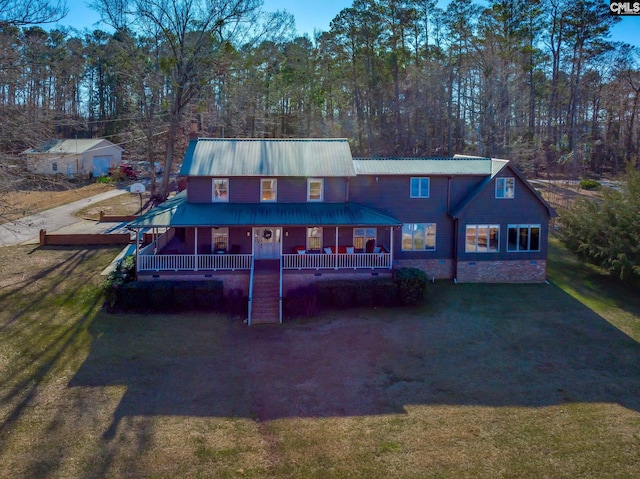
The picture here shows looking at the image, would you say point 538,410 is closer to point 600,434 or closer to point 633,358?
point 600,434

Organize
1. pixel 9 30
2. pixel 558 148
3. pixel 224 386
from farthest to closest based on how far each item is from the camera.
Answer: pixel 558 148, pixel 9 30, pixel 224 386

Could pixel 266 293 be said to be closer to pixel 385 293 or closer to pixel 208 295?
pixel 208 295

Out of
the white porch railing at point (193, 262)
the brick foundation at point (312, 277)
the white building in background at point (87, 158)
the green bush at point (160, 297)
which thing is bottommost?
the green bush at point (160, 297)

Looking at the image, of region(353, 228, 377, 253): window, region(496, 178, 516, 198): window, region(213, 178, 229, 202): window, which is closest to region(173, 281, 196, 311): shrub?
region(213, 178, 229, 202): window

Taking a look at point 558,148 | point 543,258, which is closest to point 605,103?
point 558,148

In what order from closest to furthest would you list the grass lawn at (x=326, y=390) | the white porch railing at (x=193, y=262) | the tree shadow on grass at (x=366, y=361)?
the grass lawn at (x=326, y=390) < the tree shadow on grass at (x=366, y=361) < the white porch railing at (x=193, y=262)

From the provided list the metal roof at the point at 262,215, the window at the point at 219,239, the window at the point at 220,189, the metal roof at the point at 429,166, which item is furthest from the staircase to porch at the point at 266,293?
the metal roof at the point at 429,166

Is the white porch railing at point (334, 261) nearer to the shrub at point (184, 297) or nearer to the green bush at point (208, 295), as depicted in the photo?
the green bush at point (208, 295)
